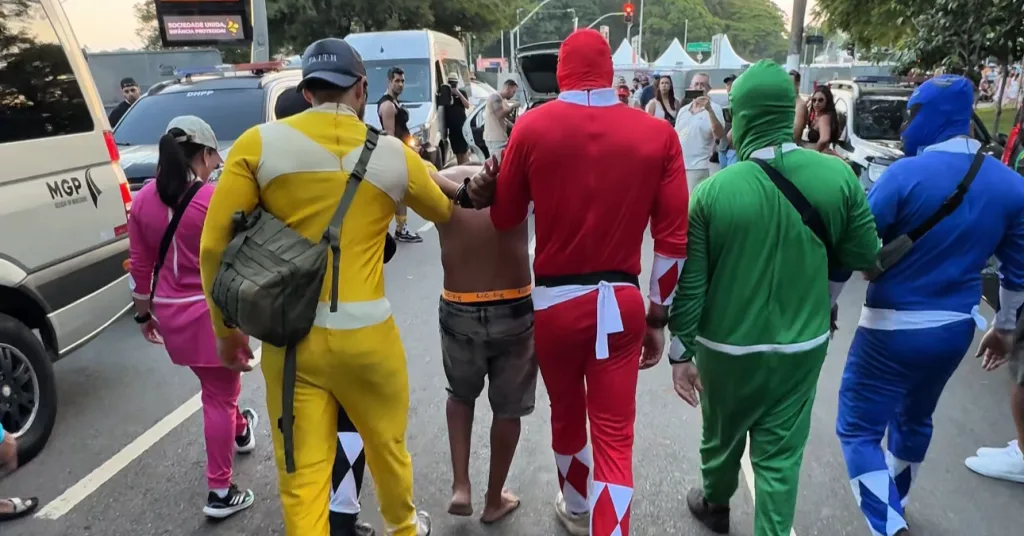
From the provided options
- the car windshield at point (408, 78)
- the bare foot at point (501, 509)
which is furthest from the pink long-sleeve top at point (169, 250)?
the car windshield at point (408, 78)

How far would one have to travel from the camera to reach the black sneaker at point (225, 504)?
3369mm

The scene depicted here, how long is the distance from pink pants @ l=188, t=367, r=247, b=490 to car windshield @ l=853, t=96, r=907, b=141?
8008 mm

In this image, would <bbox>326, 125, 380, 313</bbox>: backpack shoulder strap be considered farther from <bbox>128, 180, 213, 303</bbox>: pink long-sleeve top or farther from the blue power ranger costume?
the blue power ranger costume

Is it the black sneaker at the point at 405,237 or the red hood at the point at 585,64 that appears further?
the black sneaker at the point at 405,237

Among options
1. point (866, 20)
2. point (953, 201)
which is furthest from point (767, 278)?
point (866, 20)

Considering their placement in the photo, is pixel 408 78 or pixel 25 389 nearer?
pixel 25 389

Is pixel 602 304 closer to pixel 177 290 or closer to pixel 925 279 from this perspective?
pixel 925 279

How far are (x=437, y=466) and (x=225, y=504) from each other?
1.02 meters

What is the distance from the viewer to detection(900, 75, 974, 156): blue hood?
286cm

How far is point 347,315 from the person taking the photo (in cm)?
237

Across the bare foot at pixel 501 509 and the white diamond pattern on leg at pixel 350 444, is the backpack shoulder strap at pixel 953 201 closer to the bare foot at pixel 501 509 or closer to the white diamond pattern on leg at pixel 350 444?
the bare foot at pixel 501 509

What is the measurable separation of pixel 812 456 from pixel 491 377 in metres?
1.91

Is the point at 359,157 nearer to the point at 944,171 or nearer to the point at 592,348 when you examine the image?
the point at 592,348

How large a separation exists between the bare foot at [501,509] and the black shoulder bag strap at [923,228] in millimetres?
1797
